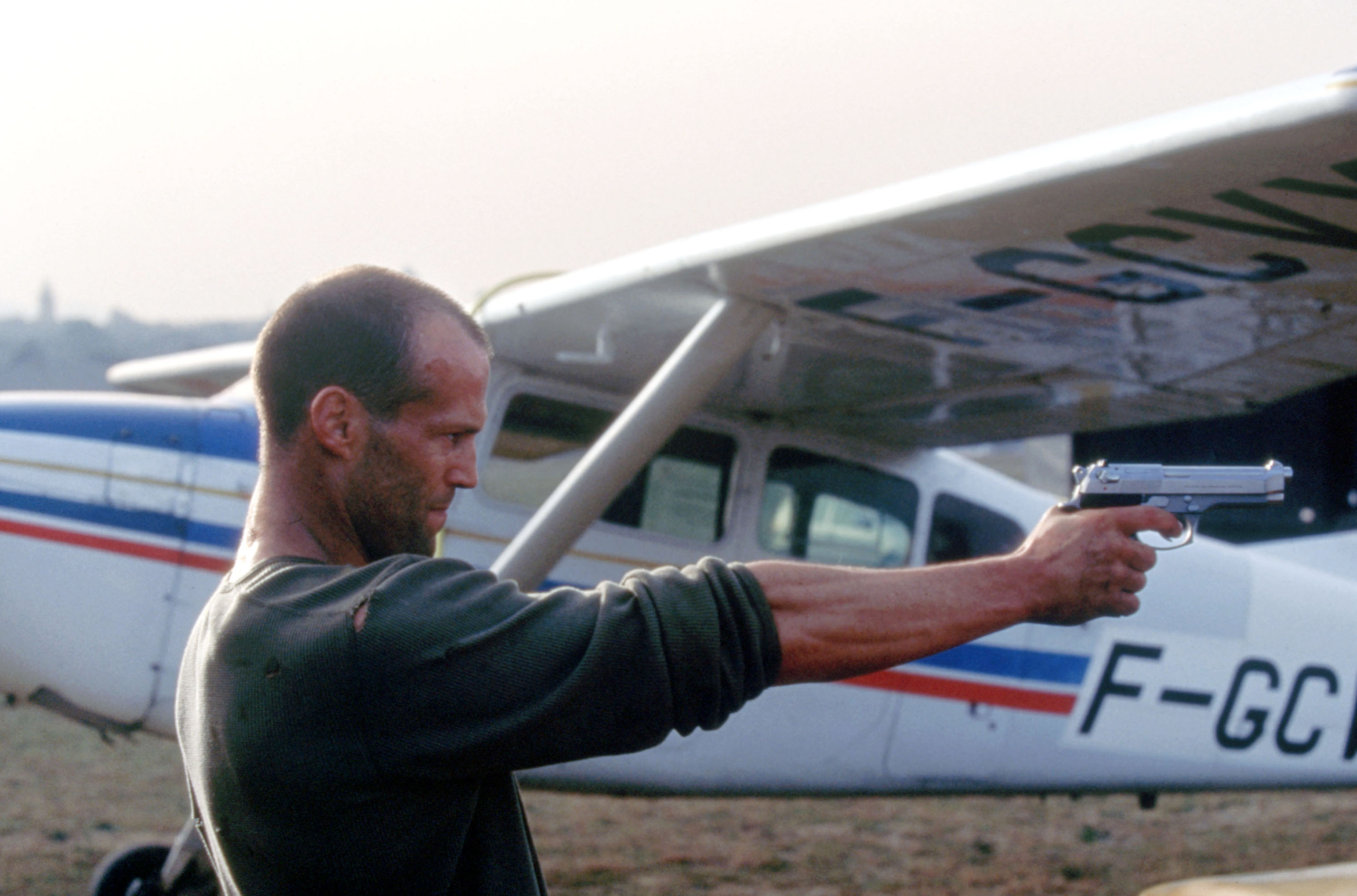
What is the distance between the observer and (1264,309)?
311 centimetres

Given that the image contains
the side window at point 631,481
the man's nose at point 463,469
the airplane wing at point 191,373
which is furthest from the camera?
the airplane wing at point 191,373

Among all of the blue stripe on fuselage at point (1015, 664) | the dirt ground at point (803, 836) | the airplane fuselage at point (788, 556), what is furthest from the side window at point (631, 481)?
the dirt ground at point (803, 836)

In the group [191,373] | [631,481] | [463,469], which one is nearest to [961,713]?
[631,481]

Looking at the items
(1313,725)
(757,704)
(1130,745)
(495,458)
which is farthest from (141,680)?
(1313,725)

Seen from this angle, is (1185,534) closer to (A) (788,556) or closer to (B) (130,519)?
(A) (788,556)

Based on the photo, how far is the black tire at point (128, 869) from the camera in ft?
12.6

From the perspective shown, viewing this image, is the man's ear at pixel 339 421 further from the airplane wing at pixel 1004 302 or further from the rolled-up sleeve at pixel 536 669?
the airplane wing at pixel 1004 302

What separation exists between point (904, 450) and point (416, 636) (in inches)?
163

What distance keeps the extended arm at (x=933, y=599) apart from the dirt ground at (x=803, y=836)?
3.79 metres

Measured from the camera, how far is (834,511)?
4.76m

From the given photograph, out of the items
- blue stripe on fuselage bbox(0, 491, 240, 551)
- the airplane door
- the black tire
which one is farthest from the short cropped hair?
the airplane door

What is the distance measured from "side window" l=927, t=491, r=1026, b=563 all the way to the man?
146 inches

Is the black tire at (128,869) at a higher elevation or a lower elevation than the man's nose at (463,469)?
lower

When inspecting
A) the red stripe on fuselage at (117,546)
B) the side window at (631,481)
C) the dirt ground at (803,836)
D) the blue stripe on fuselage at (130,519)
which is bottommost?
the dirt ground at (803,836)
